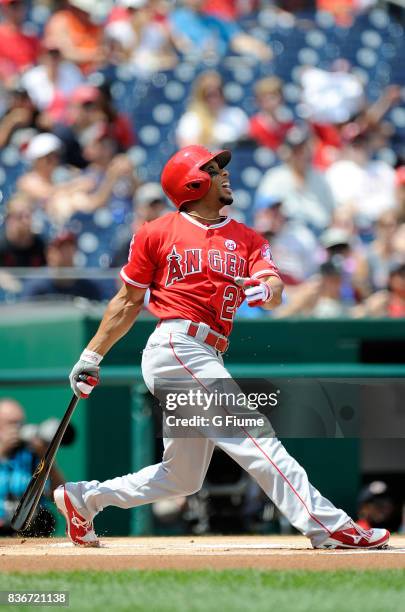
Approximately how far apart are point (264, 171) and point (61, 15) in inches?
97.6

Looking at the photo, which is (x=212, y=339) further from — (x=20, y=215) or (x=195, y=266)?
(x=20, y=215)

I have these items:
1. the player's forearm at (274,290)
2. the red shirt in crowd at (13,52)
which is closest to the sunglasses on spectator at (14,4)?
the red shirt in crowd at (13,52)

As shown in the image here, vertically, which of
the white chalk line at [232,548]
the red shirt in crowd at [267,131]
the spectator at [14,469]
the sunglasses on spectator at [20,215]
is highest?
the red shirt in crowd at [267,131]

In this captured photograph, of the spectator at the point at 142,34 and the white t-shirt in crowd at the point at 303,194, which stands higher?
the spectator at the point at 142,34

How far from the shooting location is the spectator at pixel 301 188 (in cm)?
1116

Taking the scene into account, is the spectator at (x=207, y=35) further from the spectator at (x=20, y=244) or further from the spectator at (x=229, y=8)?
the spectator at (x=20, y=244)

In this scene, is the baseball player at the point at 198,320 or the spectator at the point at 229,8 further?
the spectator at the point at 229,8

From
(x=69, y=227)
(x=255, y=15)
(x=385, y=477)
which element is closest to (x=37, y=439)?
(x=385, y=477)

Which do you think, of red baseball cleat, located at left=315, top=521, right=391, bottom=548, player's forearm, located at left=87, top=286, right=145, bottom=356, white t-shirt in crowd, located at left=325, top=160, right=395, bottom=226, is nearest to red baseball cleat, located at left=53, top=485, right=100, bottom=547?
player's forearm, located at left=87, top=286, right=145, bottom=356

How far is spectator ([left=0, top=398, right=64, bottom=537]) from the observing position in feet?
23.8

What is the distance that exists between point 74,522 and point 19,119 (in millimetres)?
6028

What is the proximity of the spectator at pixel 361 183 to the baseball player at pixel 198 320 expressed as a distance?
575cm

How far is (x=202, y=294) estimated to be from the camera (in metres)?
5.46

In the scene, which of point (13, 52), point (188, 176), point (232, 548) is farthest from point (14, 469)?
point (13, 52)
